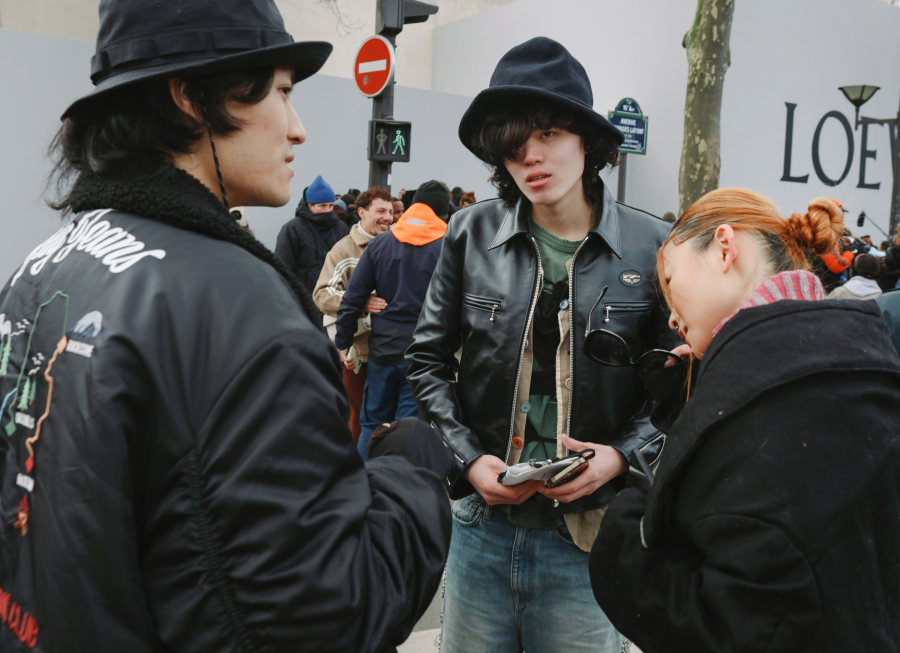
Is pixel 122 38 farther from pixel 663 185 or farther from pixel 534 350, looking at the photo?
pixel 663 185

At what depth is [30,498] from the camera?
1.01 meters

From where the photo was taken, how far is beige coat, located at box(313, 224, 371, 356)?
5.27m

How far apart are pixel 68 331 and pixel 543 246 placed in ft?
4.20

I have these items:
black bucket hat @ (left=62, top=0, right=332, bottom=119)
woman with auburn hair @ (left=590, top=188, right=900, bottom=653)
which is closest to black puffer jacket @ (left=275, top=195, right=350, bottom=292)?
black bucket hat @ (left=62, top=0, right=332, bottom=119)

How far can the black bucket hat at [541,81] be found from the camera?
1.84m

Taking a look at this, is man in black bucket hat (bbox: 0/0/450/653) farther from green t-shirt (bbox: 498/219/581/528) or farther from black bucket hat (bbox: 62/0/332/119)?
green t-shirt (bbox: 498/219/581/528)

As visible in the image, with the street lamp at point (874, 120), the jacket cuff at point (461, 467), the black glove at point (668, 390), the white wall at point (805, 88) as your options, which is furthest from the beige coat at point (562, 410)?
the street lamp at point (874, 120)

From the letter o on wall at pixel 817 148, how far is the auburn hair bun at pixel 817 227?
47.1 feet

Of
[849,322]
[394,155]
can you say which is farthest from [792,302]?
[394,155]

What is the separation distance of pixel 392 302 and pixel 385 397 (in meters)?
0.63

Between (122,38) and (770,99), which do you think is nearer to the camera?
(122,38)

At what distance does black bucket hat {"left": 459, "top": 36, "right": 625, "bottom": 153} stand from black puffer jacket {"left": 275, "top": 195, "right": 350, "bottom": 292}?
5.18 meters

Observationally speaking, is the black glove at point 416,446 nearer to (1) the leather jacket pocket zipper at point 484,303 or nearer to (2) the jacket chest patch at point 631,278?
(1) the leather jacket pocket zipper at point 484,303

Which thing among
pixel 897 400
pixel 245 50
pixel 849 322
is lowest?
pixel 897 400
